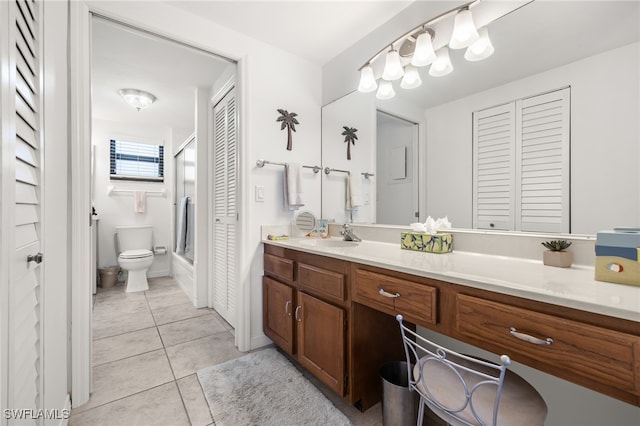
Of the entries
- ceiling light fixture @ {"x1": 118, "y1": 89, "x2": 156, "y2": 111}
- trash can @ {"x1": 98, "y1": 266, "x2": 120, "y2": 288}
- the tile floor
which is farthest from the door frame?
trash can @ {"x1": 98, "y1": 266, "x2": 120, "y2": 288}

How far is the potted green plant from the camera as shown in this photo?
1078 millimetres

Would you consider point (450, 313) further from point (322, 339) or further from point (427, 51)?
point (427, 51)

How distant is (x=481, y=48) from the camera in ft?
4.55

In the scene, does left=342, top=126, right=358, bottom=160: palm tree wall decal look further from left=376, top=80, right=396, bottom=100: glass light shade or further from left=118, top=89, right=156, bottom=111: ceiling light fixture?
left=118, top=89, right=156, bottom=111: ceiling light fixture

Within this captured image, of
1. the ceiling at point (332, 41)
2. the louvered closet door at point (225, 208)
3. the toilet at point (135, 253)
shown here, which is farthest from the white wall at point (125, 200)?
the louvered closet door at point (225, 208)

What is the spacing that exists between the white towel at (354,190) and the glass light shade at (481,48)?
1033 mm

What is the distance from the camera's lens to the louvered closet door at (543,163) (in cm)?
114

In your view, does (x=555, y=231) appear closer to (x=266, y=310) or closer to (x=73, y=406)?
(x=266, y=310)

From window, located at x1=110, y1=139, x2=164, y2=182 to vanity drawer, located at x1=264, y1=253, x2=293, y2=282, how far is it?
10.5 ft

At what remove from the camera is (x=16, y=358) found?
29.8 inches

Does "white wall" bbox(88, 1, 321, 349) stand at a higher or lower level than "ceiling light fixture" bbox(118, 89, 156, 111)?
lower

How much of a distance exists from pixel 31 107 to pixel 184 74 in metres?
1.99

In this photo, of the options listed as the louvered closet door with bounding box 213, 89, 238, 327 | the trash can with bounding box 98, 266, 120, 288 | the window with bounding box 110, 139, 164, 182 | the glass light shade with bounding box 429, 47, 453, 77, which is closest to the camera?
the glass light shade with bounding box 429, 47, 453, 77

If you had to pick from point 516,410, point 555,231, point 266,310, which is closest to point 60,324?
point 266,310
